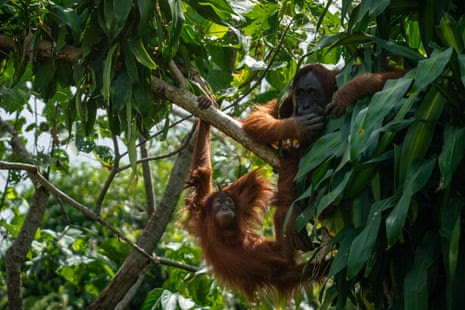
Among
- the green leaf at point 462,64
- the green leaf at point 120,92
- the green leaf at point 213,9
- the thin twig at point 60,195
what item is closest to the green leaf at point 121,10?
the green leaf at point 120,92

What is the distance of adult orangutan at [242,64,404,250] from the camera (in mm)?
4402

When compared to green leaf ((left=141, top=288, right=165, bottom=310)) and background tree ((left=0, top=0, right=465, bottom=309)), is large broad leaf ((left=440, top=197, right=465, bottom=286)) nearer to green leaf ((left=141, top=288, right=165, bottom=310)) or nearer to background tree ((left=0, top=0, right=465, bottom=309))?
background tree ((left=0, top=0, right=465, bottom=309))

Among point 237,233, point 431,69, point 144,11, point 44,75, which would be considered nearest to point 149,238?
point 237,233

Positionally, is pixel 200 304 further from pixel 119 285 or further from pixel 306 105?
pixel 306 105

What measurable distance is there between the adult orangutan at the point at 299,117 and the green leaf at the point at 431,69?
2.83ft

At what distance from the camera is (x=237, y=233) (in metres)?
5.76

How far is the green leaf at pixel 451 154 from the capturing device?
3.36 m

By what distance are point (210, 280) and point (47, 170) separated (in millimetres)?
1502

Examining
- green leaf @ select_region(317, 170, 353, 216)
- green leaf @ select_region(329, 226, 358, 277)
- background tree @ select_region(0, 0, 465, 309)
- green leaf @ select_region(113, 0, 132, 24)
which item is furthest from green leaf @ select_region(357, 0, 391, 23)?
green leaf @ select_region(113, 0, 132, 24)

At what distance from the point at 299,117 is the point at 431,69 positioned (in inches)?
59.7

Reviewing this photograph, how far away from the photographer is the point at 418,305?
3.48 m

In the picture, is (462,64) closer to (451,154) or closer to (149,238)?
(451,154)

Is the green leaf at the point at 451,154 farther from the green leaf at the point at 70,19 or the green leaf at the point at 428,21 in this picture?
the green leaf at the point at 70,19

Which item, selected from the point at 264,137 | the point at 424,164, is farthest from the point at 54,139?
the point at 424,164
